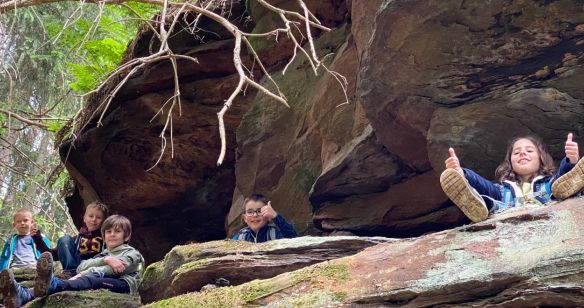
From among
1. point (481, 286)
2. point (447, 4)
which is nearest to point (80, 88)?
point (447, 4)

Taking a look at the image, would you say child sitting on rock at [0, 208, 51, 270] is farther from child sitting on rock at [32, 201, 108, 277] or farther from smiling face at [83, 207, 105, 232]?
smiling face at [83, 207, 105, 232]

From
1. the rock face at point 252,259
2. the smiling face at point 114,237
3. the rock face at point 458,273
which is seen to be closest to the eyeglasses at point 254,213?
the rock face at point 252,259

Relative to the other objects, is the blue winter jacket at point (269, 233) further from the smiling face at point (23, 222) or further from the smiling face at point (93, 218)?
the smiling face at point (23, 222)

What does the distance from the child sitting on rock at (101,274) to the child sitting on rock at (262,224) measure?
1152mm

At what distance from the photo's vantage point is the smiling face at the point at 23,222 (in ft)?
25.0

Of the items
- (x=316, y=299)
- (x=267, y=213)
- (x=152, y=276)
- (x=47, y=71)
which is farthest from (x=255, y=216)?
(x=47, y=71)

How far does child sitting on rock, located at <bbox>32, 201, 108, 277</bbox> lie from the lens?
6.90 metres

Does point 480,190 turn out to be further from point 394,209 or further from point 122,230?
point 122,230

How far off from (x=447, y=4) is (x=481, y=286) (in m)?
3.03

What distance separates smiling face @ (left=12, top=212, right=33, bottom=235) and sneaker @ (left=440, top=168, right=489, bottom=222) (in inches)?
212

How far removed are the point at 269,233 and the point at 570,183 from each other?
3.13 meters

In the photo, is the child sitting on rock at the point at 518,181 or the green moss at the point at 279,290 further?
the child sitting on rock at the point at 518,181

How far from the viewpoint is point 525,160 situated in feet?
17.2

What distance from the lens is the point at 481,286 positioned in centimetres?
363
